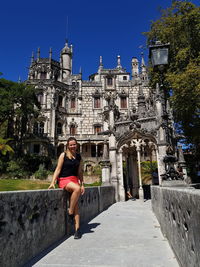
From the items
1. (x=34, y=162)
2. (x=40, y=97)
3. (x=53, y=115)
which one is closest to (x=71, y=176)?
(x=34, y=162)

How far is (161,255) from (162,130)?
33.8 ft

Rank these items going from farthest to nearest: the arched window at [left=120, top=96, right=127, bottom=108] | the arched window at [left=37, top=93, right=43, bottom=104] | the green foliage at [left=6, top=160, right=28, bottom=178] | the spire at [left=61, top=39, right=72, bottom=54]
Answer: the spire at [left=61, top=39, right=72, bottom=54] < the arched window at [left=120, top=96, right=127, bottom=108] < the arched window at [left=37, top=93, right=43, bottom=104] < the green foliage at [left=6, top=160, right=28, bottom=178]

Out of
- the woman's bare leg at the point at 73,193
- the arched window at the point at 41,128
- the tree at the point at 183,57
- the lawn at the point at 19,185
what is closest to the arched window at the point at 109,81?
the arched window at the point at 41,128

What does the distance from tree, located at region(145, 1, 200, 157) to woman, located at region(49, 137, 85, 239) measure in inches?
458

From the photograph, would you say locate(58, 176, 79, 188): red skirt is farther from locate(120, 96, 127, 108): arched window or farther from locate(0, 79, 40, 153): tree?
locate(120, 96, 127, 108): arched window

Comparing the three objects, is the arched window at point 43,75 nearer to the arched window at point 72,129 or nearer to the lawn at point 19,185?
the arched window at point 72,129

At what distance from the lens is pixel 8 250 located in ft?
7.54

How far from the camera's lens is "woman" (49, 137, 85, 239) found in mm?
4125

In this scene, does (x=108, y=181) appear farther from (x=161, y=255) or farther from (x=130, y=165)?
(x=161, y=255)

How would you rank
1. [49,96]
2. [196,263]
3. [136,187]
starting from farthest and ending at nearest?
[49,96] → [136,187] → [196,263]

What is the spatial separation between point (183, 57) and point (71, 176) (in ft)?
49.5

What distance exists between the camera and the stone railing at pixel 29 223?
230 centimetres

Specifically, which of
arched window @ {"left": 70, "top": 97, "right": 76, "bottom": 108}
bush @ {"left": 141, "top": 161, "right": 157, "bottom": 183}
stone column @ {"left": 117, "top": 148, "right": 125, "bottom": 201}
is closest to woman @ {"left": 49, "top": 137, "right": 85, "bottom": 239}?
stone column @ {"left": 117, "top": 148, "right": 125, "bottom": 201}

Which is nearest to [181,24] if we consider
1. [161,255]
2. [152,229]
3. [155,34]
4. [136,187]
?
[155,34]
